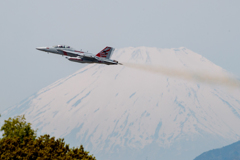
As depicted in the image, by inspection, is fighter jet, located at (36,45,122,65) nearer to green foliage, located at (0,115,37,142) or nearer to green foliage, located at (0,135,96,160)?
green foliage, located at (0,115,37,142)

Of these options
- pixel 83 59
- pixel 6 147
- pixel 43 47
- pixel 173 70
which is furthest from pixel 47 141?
A: pixel 173 70

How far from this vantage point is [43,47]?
118188 mm

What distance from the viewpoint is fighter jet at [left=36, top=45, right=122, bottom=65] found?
11038cm

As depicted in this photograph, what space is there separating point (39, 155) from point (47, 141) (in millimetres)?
9293

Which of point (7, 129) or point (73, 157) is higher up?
point (73, 157)

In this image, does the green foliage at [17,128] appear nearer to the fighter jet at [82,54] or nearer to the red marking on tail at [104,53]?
the fighter jet at [82,54]

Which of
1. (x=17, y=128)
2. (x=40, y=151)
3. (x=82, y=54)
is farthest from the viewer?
(x=82, y=54)

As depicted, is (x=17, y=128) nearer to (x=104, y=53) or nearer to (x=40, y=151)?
(x=104, y=53)

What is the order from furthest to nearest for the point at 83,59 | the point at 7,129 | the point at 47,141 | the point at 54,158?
the point at 83,59, the point at 7,129, the point at 47,141, the point at 54,158

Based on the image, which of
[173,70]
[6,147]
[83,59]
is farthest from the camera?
[173,70]

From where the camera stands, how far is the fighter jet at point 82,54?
110 meters

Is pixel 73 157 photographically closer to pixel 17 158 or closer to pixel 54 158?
pixel 54 158

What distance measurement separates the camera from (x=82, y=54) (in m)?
113

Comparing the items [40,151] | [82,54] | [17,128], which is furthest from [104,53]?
[40,151]
